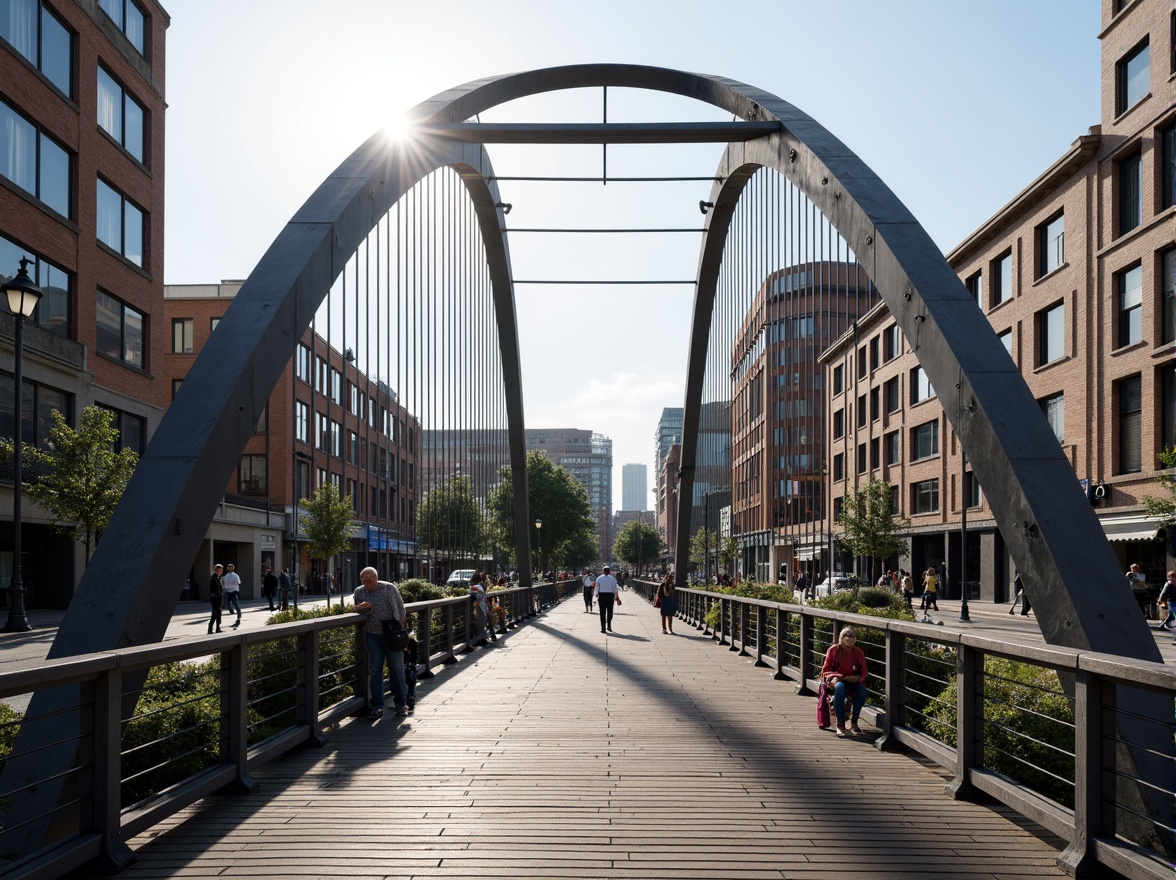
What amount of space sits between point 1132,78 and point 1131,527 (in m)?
12.7

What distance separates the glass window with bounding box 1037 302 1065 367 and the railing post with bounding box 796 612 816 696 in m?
26.5

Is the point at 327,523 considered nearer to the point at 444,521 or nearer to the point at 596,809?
the point at 444,521

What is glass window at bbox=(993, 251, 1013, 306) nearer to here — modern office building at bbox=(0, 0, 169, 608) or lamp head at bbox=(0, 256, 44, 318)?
modern office building at bbox=(0, 0, 169, 608)

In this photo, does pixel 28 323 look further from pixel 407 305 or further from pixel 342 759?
pixel 342 759

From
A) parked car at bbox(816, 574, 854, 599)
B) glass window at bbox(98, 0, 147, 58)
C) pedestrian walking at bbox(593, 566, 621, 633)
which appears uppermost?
glass window at bbox(98, 0, 147, 58)

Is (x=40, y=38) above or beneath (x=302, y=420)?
above

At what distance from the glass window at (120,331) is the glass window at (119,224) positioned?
1.55 meters

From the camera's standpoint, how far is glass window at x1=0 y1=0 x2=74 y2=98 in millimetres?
25052

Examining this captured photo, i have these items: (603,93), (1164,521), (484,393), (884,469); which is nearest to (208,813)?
(603,93)

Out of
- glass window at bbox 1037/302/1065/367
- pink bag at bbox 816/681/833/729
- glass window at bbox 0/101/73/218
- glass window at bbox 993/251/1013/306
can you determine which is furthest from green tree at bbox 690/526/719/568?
pink bag at bbox 816/681/833/729

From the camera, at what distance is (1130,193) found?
30.2 meters

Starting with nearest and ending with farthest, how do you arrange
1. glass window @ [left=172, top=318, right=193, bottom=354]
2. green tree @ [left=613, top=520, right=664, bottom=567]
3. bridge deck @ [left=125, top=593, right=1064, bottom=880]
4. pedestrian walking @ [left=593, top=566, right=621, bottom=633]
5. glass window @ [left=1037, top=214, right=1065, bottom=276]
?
bridge deck @ [left=125, top=593, right=1064, bottom=880], pedestrian walking @ [left=593, top=566, right=621, bottom=633], glass window @ [left=1037, top=214, right=1065, bottom=276], glass window @ [left=172, top=318, right=193, bottom=354], green tree @ [left=613, top=520, right=664, bottom=567]

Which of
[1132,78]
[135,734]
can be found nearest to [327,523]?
[1132,78]

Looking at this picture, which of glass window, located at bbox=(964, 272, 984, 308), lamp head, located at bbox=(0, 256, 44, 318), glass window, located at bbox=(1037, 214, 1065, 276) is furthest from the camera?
glass window, located at bbox=(964, 272, 984, 308)
